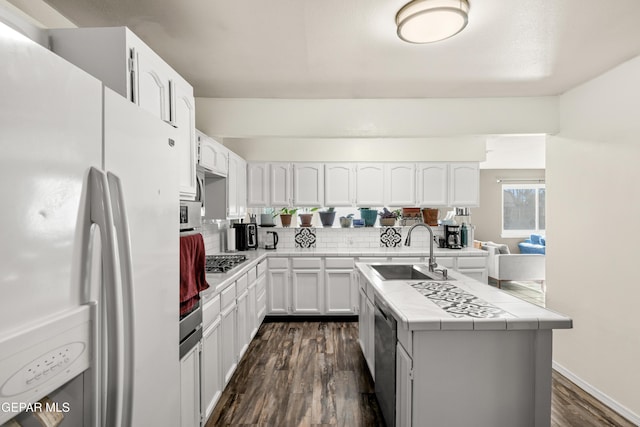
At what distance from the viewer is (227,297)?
2.41 meters

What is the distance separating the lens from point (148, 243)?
101 centimetres

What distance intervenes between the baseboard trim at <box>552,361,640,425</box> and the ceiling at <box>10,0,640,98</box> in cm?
252

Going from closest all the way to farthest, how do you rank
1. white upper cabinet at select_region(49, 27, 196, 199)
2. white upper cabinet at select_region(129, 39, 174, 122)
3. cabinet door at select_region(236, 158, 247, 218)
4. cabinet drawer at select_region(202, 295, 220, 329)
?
white upper cabinet at select_region(49, 27, 196, 199)
white upper cabinet at select_region(129, 39, 174, 122)
cabinet drawer at select_region(202, 295, 220, 329)
cabinet door at select_region(236, 158, 247, 218)

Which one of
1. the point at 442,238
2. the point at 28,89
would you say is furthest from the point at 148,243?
the point at 442,238

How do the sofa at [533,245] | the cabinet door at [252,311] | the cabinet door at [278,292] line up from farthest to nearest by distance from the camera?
1. the sofa at [533,245]
2. the cabinet door at [278,292]
3. the cabinet door at [252,311]

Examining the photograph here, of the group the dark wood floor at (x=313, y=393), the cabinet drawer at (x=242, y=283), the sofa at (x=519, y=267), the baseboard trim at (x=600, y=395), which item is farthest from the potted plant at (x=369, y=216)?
the sofa at (x=519, y=267)

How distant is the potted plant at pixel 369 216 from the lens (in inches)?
189

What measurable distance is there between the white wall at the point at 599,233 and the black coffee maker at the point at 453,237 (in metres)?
1.46

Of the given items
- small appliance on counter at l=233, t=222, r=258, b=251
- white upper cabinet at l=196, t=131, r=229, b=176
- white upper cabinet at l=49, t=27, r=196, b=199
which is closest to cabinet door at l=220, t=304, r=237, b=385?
white upper cabinet at l=196, t=131, r=229, b=176

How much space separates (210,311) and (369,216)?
10.3 feet

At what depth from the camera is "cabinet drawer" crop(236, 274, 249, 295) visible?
107 inches

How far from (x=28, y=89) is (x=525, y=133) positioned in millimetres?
3718

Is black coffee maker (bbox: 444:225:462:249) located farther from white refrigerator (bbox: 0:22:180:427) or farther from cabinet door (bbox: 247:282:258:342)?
white refrigerator (bbox: 0:22:180:427)

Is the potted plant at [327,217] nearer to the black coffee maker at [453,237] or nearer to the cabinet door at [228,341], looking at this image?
the black coffee maker at [453,237]
